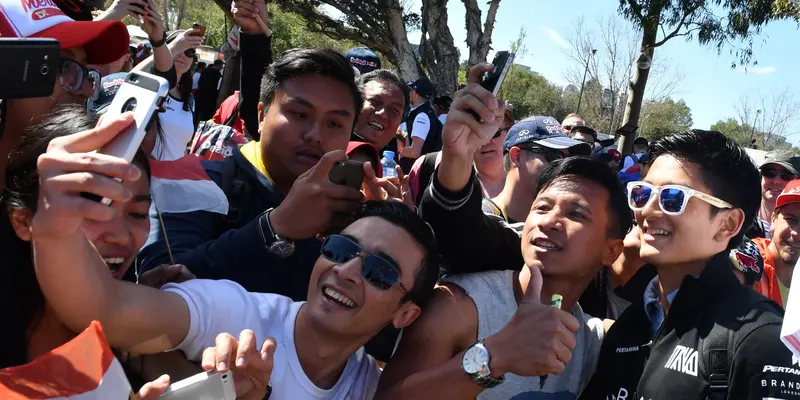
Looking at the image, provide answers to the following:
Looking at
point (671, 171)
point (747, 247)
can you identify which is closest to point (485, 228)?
point (671, 171)

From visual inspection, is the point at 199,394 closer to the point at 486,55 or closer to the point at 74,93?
the point at 74,93

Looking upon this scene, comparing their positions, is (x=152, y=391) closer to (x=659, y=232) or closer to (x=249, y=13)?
(x=659, y=232)

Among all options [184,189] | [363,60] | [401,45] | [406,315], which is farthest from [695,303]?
[401,45]

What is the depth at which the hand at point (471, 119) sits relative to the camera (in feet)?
6.46

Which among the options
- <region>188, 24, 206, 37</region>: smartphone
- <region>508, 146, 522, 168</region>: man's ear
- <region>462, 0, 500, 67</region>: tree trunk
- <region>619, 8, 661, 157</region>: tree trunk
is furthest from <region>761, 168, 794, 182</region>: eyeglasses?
<region>619, 8, 661, 157</region>: tree trunk

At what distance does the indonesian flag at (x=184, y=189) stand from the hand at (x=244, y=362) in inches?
30.0

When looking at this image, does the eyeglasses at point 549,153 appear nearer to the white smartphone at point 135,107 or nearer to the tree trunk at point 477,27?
the white smartphone at point 135,107

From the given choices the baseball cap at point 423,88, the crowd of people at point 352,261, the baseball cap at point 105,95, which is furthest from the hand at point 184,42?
the baseball cap at point 423,88

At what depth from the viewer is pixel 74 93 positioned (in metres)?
1.99

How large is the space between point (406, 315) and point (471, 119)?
670 mm

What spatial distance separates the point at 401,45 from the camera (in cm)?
2014

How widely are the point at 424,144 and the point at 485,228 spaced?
4.23m

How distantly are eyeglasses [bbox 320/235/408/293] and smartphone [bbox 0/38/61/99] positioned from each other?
88cm

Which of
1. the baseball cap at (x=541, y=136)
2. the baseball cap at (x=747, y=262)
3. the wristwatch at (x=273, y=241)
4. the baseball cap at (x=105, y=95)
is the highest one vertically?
the baseball cap at (x=541, y=136)
